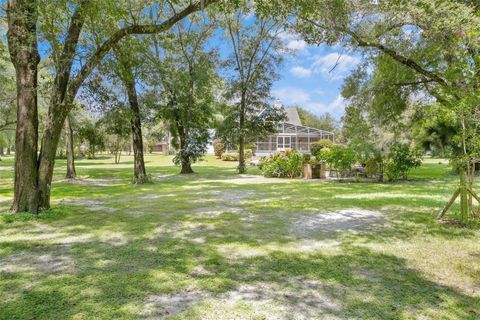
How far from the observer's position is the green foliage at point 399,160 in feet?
47.1

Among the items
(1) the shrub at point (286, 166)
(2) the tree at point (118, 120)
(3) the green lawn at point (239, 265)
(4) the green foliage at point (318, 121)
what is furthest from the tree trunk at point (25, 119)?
(4) the green foliage at point (318, 121)

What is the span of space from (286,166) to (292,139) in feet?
78.5

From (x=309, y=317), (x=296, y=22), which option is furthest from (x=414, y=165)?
(x=309, y=317)

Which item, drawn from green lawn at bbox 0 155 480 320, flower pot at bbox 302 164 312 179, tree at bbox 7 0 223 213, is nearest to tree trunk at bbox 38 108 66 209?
tree at bbox 7 0 223 213

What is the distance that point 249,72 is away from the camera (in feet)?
68.1

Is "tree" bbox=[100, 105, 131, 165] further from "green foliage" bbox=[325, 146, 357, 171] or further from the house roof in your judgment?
the house roof

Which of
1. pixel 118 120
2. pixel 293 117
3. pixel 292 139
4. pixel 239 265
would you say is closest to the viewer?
pixel 239 265

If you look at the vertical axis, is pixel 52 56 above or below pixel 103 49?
below

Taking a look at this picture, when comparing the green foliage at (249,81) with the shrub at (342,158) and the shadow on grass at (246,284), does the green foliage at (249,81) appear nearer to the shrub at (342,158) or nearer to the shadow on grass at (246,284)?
the shrub at (342,158)

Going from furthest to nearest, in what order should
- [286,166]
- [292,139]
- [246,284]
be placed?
[292,139] → [286,166] → [246,284]

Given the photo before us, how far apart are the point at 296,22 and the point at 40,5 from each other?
5.79 metres

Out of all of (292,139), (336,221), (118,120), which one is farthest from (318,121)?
(336,221)

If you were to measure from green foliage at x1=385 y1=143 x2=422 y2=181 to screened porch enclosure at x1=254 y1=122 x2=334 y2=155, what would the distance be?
25307mm

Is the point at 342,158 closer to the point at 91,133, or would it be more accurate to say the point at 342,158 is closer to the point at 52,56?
the point at 52,56
